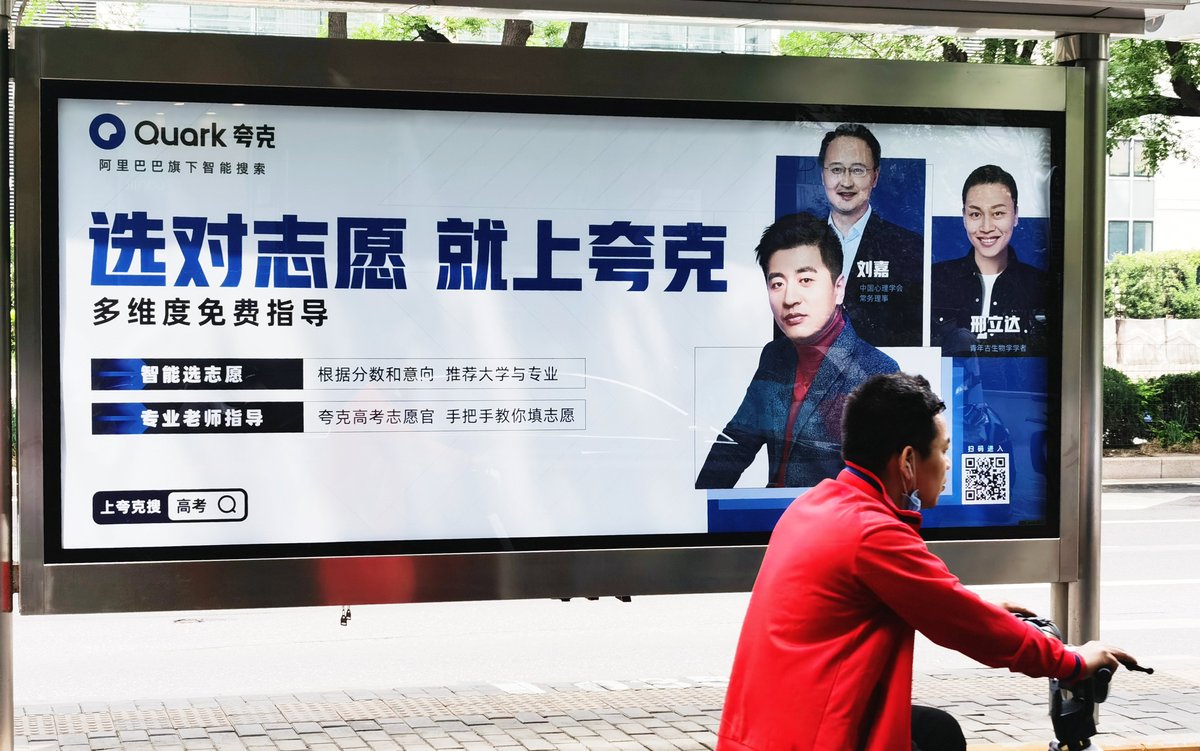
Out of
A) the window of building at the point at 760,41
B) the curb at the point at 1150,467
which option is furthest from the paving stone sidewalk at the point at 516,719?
the curb at the point at 1150,467

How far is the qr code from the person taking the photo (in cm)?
561

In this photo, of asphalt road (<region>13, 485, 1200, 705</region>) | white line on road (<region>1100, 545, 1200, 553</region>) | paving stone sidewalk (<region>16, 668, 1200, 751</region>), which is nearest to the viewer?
paving stone sidewalk (<region>16, 668, 1200, 751</region>)

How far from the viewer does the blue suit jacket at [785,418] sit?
5.40m

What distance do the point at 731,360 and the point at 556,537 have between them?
3.19 feet

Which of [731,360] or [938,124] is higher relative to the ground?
[938,124]

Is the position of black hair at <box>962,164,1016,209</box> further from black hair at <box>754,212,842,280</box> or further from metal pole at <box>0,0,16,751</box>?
metal pole at <box>0,0,16,751</box>

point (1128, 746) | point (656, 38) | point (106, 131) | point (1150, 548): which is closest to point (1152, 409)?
point (1150, 548)

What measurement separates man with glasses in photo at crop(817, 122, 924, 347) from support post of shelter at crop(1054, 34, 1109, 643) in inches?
28.5

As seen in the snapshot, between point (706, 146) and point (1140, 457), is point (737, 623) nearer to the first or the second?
point (706, 146)

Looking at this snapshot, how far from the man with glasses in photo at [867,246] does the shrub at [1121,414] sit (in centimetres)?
1830

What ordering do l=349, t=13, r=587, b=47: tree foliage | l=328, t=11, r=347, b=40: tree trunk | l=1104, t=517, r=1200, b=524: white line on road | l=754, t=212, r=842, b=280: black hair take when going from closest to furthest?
l=754, t=212, r=842, b=280: black hair < l=328, t=11, r=347, b=40: tree trunk < l=349, t=13, r=587, b=47: tree foliage < l=1104, t=517, r=1200, b=524: white line on road

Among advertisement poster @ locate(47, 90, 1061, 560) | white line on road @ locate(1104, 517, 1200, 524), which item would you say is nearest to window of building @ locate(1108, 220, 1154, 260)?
white line on road @ locate(1104, 517, 1200, 524)

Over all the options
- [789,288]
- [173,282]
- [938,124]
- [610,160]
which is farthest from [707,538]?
[173,282]

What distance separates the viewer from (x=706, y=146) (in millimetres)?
5324
